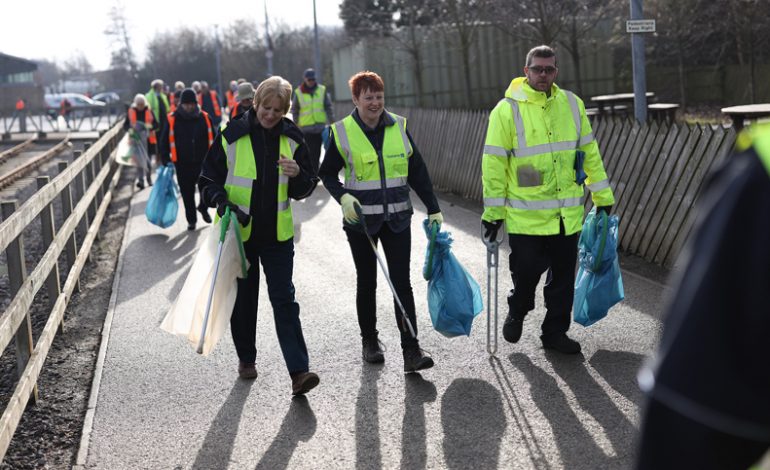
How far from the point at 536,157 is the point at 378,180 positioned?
92 centimetres

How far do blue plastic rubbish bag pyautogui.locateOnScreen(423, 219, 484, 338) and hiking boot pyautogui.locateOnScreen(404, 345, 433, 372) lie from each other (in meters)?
0.27

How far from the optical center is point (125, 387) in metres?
6.26

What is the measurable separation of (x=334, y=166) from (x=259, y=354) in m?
1.49

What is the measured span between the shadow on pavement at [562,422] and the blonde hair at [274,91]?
2071 millimetres

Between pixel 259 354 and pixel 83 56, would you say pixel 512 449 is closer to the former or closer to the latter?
pixel 259 354

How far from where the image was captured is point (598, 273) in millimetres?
6461

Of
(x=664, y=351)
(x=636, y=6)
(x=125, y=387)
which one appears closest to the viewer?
(x=664, y=351)

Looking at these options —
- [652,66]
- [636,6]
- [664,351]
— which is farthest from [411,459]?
[652,66]

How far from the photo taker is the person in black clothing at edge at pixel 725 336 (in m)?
1.38

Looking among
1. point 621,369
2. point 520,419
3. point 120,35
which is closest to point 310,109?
point 621,369

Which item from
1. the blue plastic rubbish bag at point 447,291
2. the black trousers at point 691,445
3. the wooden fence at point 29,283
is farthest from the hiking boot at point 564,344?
the black trousers at point 691,445

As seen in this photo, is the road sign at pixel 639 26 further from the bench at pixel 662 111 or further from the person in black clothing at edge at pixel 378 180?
the bench at pixel 662 111

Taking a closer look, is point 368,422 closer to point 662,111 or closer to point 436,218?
point 436,218

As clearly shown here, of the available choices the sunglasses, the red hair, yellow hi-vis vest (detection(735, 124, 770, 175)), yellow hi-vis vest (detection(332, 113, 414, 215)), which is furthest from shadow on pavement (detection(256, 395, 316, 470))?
yellow hi-vis vest (detection(735, 124, 770, 175))
